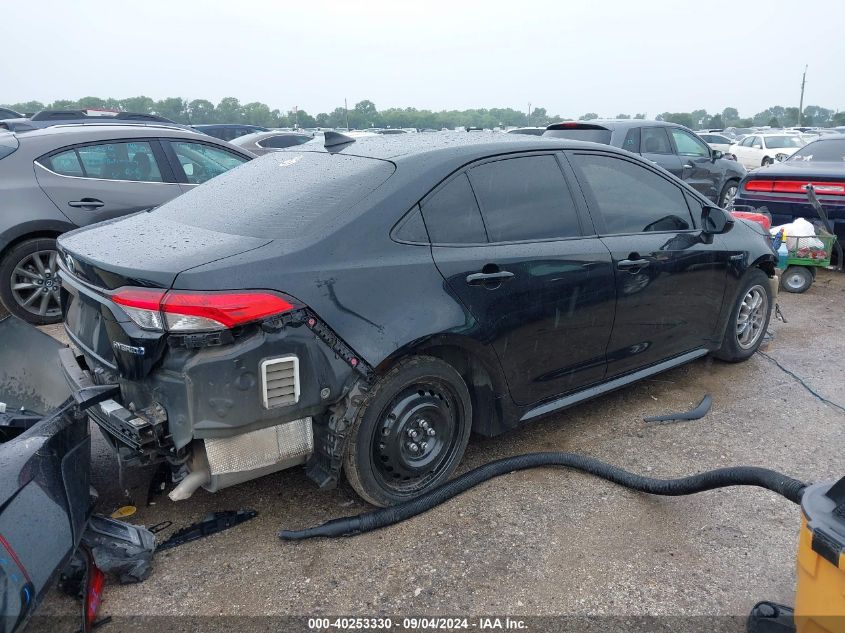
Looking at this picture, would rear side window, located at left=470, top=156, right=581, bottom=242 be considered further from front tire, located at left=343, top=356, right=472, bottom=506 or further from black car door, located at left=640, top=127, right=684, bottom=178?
black car door, located at left=640, top=127, right=684, bottom=178

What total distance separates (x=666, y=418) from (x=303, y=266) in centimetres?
251

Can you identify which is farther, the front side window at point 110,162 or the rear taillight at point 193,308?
the front side window at point 110,162

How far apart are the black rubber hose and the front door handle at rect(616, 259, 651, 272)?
104 centimetres

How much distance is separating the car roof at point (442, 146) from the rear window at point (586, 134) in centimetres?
574

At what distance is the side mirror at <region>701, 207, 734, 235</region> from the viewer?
422 centimetres

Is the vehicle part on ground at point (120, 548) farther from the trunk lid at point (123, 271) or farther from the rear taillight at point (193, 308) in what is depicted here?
the rear taillight at point (193, 308)

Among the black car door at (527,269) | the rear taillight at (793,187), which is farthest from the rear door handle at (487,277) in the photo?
the rear taillight at (793,187)

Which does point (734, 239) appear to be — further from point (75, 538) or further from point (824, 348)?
point (75, 538)

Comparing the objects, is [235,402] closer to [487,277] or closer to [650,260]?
[487,277]

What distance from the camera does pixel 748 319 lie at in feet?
15.9


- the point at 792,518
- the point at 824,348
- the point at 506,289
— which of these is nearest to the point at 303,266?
the point at 506,289

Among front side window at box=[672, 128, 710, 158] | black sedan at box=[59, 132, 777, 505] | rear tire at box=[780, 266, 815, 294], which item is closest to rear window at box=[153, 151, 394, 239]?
black sedan at box=[59, 132, 777, 505]

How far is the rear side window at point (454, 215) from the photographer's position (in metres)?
3.07

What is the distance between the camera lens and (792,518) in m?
3.06
